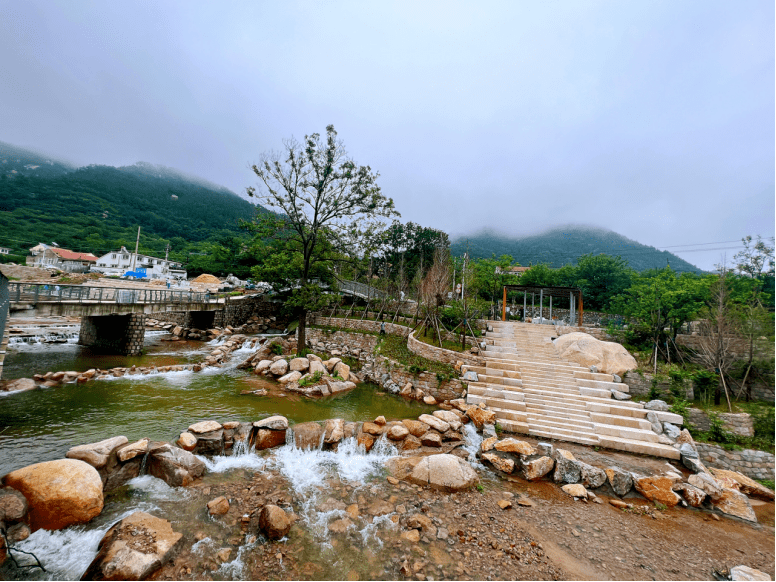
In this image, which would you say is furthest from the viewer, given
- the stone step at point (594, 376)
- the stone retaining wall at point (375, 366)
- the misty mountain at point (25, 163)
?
the misty mountain at point (25, 163)

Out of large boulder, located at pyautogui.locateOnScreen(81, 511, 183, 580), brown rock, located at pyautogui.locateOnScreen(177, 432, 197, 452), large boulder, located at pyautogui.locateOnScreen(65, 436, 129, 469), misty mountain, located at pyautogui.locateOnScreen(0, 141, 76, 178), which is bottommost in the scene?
large boulder, located at pyautogui.locateOnScreen(81, 511, 183, 580)

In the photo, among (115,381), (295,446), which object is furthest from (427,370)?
(115,381)

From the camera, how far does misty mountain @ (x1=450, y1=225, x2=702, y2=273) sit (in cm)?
12426

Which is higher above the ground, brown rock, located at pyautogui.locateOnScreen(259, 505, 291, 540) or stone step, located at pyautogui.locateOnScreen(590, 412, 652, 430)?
stone step, located at pyautogui.locateOnScreen(590, 412, 652, 430)

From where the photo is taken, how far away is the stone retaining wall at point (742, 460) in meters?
8.28

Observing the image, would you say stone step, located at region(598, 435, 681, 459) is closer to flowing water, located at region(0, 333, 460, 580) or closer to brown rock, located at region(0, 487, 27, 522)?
flowing water, located at region(0, 333, 460, 580)

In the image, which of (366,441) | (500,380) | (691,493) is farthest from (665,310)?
(366,441)

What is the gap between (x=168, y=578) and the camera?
4031 mm

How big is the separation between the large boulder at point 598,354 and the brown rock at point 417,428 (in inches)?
359

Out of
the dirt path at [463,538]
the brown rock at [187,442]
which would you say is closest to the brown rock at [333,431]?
the dirt path at [463,538]


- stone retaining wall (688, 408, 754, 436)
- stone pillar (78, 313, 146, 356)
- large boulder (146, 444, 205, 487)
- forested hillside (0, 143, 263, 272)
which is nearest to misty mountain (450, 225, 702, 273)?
forested hillside (0, 143, 263, 272)

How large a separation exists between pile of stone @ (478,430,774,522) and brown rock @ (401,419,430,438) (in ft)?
→ 5.78

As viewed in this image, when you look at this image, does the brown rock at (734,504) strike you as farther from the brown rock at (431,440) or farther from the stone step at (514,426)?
the brown rock at (431,440)

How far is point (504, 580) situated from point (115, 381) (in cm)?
1490
